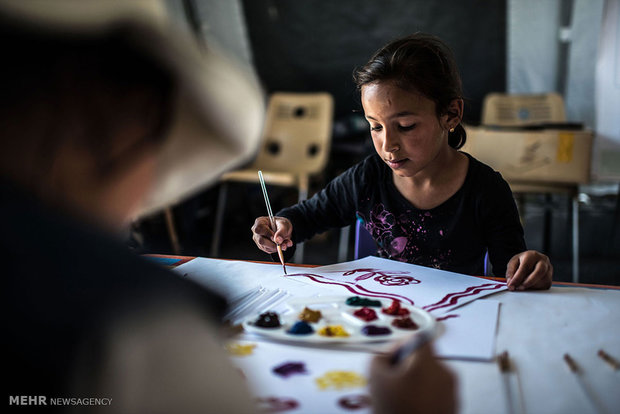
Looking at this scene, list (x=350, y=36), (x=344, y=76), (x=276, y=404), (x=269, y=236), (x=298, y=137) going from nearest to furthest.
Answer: (x=276, y=404)
(x=269, y=236)
(x=298, y=137)
(x=350, y=36)
(x=344, y=76)

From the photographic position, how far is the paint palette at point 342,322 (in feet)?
2.02

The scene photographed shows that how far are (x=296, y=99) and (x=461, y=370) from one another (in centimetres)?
287

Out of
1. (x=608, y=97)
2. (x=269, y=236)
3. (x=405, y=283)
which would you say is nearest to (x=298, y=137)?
(x=608, y=97)

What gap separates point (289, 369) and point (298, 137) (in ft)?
8.82

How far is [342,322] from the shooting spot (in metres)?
0.67

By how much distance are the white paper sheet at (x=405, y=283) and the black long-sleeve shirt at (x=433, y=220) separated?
17 cm

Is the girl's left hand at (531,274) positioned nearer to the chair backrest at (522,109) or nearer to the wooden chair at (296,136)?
the wooden chair at (296,136)

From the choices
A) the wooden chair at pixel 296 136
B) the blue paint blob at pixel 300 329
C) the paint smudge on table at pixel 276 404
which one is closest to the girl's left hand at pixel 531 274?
the blue paint blob at pixel 300 329

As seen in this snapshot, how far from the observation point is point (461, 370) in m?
0.54

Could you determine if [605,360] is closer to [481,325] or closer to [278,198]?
[481,325]

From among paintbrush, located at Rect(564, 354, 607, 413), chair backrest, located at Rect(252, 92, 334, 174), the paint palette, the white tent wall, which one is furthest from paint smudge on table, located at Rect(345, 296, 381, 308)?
the white tent wall

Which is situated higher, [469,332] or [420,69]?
[420,69]

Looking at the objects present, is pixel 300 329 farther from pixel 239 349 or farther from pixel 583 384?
pixel 583 384

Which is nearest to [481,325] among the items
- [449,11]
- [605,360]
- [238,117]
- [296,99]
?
[605,360]
